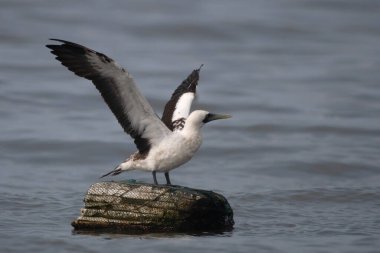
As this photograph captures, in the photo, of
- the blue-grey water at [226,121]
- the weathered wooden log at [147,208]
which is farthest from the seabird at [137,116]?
the blue-grey water at [226,121]

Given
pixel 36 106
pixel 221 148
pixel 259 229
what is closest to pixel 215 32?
pixel 36 106

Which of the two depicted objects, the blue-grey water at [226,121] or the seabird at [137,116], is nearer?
the seabird at [137,116]

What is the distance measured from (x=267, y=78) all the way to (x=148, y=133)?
9859 mm

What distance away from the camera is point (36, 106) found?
17.2 m

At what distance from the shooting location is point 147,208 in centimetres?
942

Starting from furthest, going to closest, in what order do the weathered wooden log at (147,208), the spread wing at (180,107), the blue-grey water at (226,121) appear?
1. the spread wing at (180,107)
2. the blue-grey water at (226,121)
3. the weathered wooden log at (147,208)

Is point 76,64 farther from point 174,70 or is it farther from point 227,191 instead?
point 174,70

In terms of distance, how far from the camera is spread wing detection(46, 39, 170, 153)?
9.47 metres

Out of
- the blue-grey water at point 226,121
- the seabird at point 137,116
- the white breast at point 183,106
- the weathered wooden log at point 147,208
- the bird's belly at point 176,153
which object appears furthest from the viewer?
the white breast at point 183,106

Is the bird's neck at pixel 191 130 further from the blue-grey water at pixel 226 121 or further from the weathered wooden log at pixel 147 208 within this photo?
the blue-grey water at pixel 226 121

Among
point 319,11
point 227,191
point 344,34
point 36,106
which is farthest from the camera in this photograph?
point 319,11

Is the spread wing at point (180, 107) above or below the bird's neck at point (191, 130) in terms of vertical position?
above

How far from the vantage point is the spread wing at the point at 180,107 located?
409 inches

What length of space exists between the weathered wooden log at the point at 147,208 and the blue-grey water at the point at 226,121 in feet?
0.50
